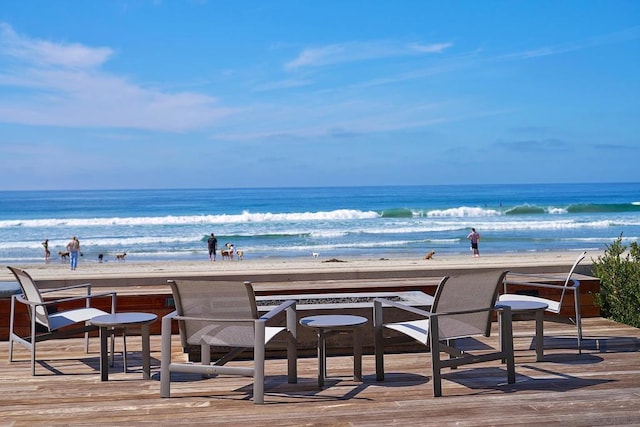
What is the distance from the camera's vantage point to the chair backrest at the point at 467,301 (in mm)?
4117

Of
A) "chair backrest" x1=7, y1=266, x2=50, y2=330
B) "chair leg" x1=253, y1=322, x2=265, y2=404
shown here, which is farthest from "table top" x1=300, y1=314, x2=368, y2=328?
"chair backrest" x1=7, y1=266, x2=50, y2=330

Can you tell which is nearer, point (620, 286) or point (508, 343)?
point (508, 343)

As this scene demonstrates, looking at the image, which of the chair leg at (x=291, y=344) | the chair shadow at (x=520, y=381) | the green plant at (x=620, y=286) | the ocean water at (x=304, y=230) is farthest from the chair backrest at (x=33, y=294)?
the ocean water at (x=304, y=230)

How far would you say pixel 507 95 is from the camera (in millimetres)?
42812

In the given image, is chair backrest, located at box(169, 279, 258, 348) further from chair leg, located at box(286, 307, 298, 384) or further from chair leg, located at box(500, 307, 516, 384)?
chair leg, located at box(500, 307, 516, 384)

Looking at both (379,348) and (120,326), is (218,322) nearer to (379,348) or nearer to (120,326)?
(120,326)

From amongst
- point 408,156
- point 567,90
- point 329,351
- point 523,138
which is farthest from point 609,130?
point 329,351

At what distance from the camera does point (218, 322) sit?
Answer: 13.2 feet

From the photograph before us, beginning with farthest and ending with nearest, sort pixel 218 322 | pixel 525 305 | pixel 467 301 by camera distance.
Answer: pixel 525 305 < pixel 467 301 < pixel 218 322

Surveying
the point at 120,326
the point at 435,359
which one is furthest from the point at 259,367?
the point at 120,326

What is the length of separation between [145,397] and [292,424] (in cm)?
100

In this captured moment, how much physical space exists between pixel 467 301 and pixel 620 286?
109 inches

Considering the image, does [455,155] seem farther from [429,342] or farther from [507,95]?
[429,342]

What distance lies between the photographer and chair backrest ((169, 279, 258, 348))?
3.99 m
